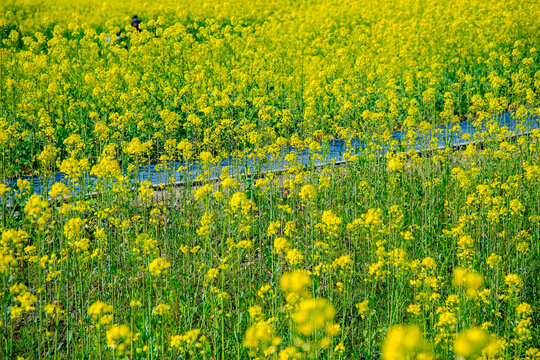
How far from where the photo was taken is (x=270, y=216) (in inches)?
190

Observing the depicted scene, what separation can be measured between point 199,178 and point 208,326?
1.63 meters

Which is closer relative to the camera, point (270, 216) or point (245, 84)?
point (270, 216)

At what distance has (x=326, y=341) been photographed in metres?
2.43

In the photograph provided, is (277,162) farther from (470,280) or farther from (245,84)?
(470,280)

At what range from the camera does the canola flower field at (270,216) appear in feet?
10.2

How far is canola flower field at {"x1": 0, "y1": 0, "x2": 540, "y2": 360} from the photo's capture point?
10.2ft

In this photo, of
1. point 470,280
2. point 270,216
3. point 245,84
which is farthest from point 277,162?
point 470,280

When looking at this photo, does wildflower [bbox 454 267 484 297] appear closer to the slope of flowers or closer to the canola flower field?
the canola flower field

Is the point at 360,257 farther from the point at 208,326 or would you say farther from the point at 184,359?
the point at 184,359

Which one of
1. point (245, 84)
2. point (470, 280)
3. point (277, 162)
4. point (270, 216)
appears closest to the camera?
point (470, 280)

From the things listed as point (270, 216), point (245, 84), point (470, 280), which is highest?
point (245, 84)

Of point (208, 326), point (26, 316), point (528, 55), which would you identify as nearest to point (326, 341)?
point (208, 326)

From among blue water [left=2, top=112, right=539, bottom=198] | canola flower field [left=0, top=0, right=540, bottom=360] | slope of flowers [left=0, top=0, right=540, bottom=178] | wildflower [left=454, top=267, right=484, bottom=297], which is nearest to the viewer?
wildflower [left=454, top=267, right=484, bottom=297]

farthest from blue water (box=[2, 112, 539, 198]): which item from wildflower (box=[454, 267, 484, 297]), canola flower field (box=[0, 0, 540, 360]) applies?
wildflower (box=[454, 267, 484, 297])
